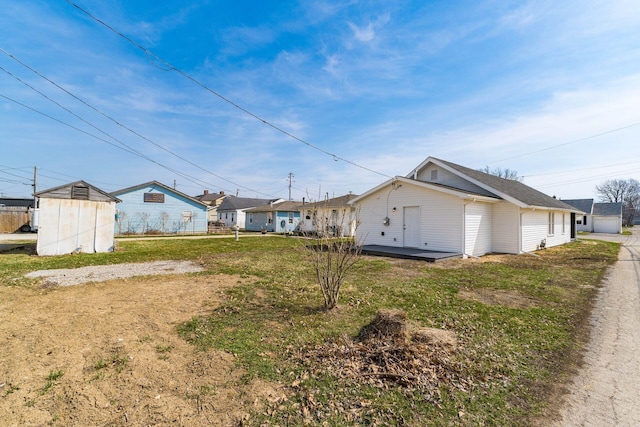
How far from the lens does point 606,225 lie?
40000 mm

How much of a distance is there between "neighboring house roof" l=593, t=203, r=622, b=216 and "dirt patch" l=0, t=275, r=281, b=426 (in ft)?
178

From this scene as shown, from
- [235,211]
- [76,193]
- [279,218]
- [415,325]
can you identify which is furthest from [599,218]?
[76,193]

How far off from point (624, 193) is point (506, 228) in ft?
230

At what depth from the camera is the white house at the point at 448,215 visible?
12453 mm

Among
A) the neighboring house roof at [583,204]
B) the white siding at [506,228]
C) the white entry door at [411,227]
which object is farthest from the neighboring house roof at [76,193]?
the neighboring house roof at [583,204]

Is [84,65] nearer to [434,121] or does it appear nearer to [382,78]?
[382,78]

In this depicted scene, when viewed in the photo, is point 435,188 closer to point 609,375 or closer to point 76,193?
point 609,375

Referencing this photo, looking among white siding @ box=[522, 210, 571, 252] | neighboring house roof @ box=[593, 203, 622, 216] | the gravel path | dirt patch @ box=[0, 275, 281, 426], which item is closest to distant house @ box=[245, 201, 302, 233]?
the gravel path

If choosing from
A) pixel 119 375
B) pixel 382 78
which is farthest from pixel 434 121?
pixel 119 375

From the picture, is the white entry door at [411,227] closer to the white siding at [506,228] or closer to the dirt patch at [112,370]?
the white siding at [506,228]

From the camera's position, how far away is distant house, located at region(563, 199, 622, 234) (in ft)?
128

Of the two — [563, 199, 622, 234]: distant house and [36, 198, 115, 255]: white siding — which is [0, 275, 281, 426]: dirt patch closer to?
[36, 198, 115, 255]: white siding

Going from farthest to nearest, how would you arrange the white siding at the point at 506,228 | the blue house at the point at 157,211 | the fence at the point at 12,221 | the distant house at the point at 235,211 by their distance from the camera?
1. the distant house at the point at 235,211
2. the blue house at the point at 157,211
3. the fence at the point at 12,221
4. the white siding at the point at 506,228

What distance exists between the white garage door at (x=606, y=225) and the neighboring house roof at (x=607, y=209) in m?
0.75
